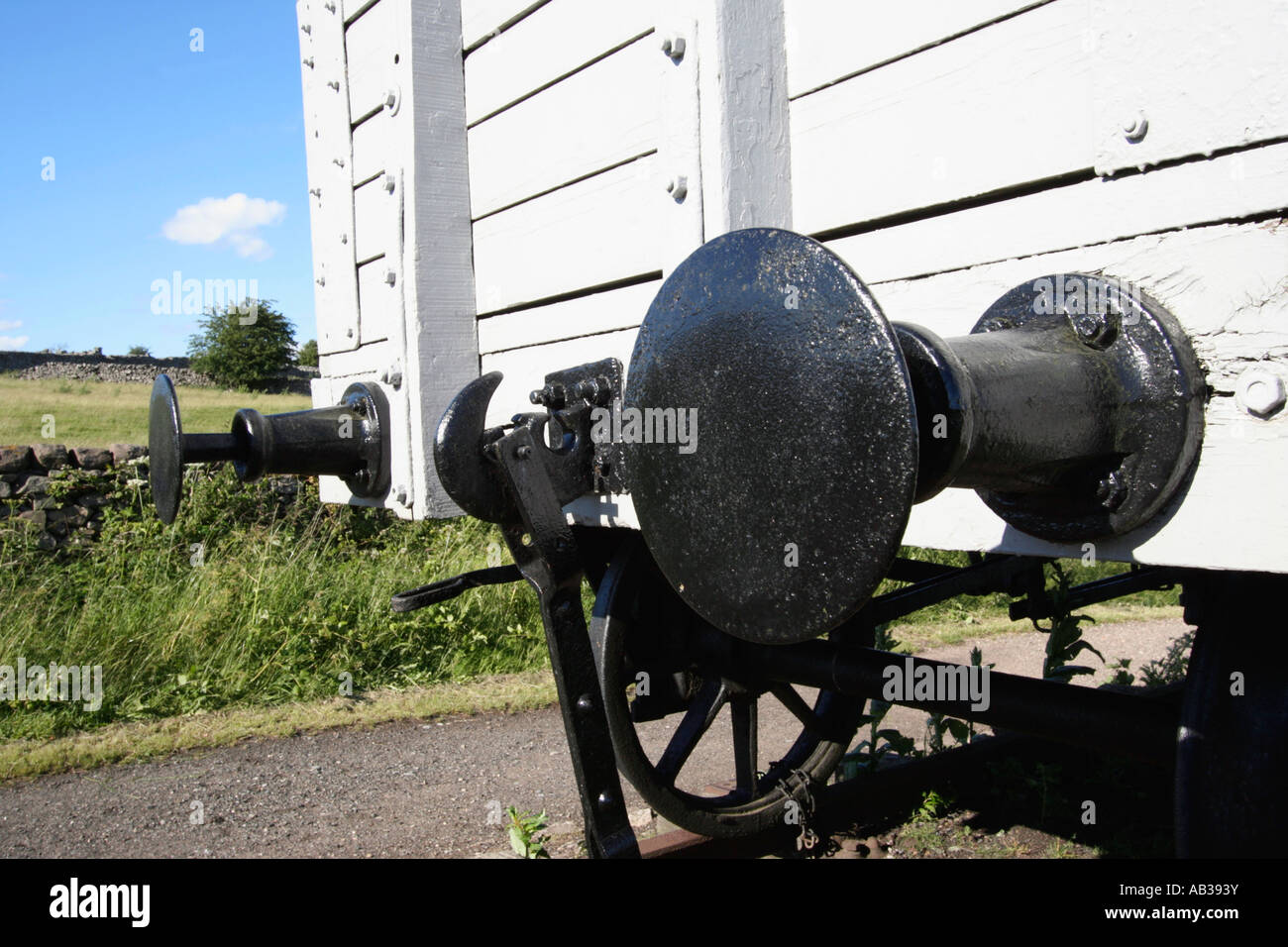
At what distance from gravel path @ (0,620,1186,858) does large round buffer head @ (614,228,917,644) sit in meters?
2.74

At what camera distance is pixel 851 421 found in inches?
41.6

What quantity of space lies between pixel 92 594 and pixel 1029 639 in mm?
6390


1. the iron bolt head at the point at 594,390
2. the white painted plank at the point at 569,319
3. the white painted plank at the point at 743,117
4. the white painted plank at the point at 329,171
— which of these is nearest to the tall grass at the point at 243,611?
the white painted plank at the point at 329,171

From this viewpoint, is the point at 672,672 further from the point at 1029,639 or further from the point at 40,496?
the point at 40,496

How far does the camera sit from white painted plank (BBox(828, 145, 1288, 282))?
45.6 inches

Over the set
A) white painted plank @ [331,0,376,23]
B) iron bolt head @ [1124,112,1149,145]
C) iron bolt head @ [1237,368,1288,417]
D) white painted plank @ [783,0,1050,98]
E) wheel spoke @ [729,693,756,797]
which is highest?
white painted plank @ [331,0,376,23]

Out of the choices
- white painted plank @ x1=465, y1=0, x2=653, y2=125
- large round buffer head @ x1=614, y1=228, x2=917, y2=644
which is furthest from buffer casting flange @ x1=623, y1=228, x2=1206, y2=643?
white painted plank @ x1=465, y1=0, x2=653, y2=125

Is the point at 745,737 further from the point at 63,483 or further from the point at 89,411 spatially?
the point at 89,411

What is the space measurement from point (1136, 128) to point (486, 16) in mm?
1850

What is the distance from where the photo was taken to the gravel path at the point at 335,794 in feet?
13.1

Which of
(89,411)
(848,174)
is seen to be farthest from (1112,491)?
(89,411)

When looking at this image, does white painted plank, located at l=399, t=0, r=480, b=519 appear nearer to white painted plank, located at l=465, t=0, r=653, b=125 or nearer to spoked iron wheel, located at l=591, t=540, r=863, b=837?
white painted plank, located at l=465, t=0, r=653, b=125

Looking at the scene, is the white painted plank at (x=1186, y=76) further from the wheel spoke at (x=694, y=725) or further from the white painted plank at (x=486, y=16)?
the wheel spoke at (x=694, y=725)
